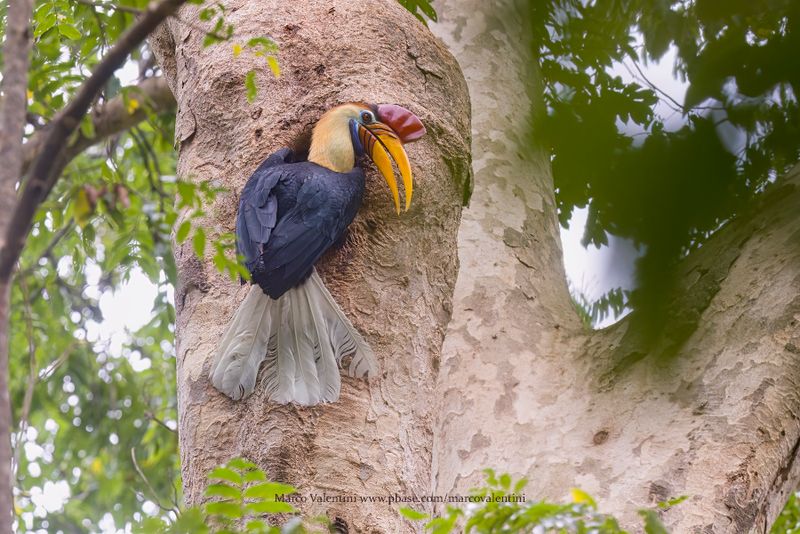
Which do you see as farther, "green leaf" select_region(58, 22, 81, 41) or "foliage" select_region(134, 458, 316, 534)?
"green leaf" select_region(58, 22, 81, 41)

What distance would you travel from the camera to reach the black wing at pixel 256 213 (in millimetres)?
2648

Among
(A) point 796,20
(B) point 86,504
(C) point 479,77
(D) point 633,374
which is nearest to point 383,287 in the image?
(D) point 633,374

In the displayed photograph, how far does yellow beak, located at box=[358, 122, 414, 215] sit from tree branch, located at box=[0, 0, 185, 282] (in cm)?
134

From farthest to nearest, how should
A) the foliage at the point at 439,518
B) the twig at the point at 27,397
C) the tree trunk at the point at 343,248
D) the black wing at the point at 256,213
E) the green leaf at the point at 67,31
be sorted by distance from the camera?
the green leaf at the point at 67,31
the twig at the point at 27,397
the black wing at the point at 256,213
the tree trunk at the point at 343,248
the foliage at the point at 439,518

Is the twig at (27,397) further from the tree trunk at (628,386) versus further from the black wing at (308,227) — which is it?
the tree trunk at (628,386)

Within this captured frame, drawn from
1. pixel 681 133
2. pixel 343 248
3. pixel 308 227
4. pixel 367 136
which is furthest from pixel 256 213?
pixel 681 133

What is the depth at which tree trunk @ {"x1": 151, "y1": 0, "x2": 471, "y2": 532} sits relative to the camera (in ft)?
8.33

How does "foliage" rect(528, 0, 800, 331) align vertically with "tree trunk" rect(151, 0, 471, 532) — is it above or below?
below

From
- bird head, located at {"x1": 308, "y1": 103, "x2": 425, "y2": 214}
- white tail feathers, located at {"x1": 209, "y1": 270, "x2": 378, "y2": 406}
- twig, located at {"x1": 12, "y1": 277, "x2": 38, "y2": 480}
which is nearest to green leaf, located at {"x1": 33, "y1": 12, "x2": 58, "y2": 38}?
twig, located at {"x1": 12, "y1": 277, "x2": 38, "y2": 480}

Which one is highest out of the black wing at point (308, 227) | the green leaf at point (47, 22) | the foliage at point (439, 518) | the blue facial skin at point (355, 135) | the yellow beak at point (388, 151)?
the green leaf at point (47, 22)

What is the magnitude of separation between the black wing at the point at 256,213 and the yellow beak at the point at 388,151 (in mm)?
283

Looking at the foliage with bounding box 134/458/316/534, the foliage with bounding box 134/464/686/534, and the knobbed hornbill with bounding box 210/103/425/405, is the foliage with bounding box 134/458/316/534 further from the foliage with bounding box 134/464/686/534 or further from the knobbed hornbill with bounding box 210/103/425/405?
the knobbed hornbill with bounding box 210/103/425/405

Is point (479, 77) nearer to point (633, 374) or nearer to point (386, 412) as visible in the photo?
point (633, 374)

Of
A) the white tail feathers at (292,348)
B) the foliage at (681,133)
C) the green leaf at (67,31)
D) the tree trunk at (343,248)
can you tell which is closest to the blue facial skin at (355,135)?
the tree trunk at (343,248)
